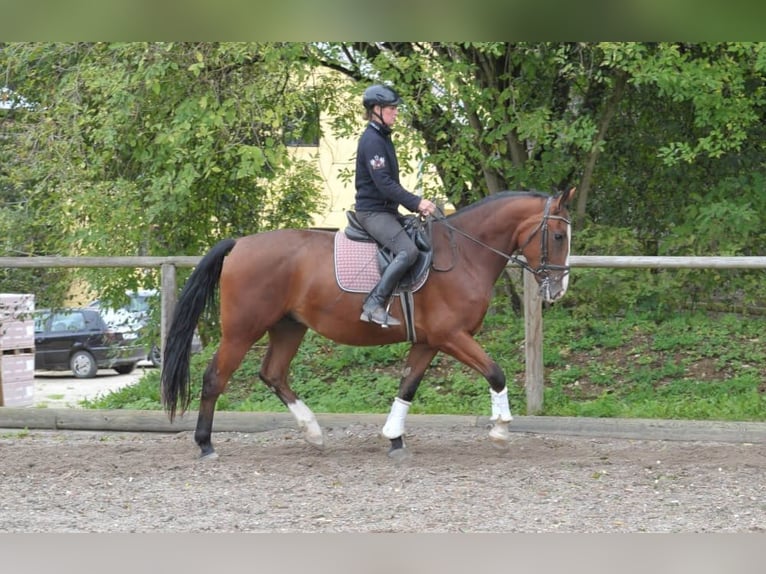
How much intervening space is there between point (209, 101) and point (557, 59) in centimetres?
362

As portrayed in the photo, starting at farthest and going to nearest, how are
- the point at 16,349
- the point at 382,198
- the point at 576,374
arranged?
the point at 576,374 < the point at 16,349 < the point at 382,198

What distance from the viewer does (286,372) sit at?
8.30 metres

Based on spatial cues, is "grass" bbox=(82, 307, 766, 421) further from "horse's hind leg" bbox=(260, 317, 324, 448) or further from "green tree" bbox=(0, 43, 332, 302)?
"horse's hind leg" bbox=(260, 317, 324, 448)

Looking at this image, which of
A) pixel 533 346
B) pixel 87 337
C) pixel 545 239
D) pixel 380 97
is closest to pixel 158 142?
pixel 87 337

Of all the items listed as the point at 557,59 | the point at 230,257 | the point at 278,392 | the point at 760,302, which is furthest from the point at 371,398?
the point at 760,302

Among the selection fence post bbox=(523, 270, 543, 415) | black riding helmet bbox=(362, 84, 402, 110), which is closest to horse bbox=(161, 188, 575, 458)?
black riding helmet bbox=(362, 84, 402, 110)

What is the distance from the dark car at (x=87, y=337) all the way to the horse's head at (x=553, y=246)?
17.4 feet

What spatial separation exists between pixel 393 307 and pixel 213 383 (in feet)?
5.07

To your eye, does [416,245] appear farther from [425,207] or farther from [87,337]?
[87,337]

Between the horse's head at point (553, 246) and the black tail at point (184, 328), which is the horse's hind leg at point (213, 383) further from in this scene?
the horse's head at point (553, 246)

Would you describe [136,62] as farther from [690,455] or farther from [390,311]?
[690,455]

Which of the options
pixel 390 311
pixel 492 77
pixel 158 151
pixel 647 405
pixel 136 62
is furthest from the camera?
pixel 492 77

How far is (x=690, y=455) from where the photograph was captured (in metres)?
8.01

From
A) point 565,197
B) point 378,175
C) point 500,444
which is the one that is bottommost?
point 500,444
